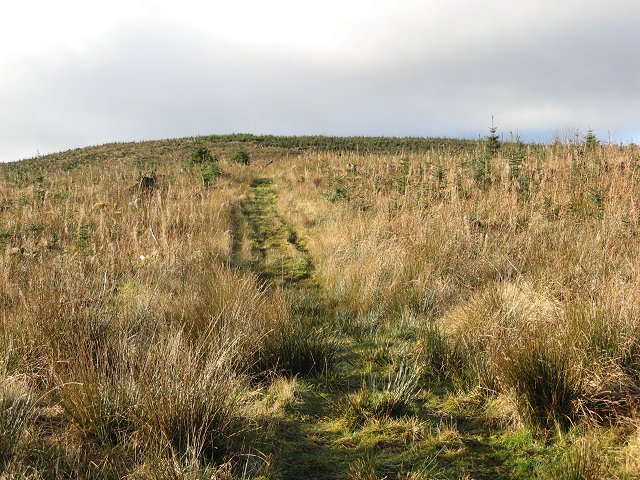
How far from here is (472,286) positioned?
17.0 ft

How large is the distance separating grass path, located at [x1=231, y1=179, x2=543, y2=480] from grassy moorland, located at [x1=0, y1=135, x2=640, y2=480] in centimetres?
1

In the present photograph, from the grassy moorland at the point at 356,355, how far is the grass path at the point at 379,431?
0.04ft

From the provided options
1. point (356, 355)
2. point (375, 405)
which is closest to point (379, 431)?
point (375, 405)

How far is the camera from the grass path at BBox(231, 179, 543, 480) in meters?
2.45

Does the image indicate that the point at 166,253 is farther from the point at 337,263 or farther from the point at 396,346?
the point at 396,346

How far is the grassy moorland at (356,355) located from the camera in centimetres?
236

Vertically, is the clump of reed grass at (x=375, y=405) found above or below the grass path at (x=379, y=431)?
above

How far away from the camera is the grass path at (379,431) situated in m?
2.45

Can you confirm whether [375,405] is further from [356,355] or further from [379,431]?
[356,355]

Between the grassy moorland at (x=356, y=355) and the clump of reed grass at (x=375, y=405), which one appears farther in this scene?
the clump of reed grass at (x=375, y=405)

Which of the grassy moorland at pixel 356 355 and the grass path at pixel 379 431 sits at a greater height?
the grassy moorland at pixel 356 355

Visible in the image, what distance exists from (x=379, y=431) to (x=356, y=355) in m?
1.25

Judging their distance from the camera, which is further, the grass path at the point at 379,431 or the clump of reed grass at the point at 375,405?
the clump of reed grass at the point at 375,405

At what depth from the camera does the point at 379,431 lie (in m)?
2.82
